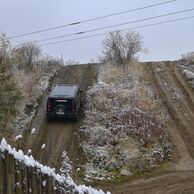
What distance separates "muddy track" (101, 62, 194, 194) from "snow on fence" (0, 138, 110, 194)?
12805 mm

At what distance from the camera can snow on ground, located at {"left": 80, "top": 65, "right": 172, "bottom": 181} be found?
774 inches

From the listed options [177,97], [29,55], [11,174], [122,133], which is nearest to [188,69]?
[177,97]

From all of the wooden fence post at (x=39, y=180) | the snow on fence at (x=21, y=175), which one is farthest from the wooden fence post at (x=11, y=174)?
the wooden fence post at (x=39, y=180)

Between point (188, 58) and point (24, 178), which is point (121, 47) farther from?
point (24, 178)

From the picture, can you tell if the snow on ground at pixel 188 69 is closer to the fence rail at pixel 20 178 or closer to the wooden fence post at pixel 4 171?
the fence rail at pixel 20 178

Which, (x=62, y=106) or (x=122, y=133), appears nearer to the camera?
(x=122, y=133)

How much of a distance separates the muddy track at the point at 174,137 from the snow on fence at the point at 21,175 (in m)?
12.8

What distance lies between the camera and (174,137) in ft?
76.3

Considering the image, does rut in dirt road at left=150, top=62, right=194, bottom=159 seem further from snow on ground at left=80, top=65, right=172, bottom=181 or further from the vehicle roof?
the vehicle roof

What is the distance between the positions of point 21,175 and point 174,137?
19988 millimetres

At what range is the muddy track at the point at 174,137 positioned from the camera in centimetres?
1725

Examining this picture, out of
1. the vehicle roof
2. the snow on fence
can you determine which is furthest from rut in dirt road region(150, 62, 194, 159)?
the snow on fence

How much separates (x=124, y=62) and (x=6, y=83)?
16.5m

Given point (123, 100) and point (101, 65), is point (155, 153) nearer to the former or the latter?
point (123, 100)
